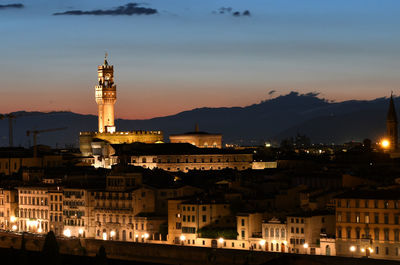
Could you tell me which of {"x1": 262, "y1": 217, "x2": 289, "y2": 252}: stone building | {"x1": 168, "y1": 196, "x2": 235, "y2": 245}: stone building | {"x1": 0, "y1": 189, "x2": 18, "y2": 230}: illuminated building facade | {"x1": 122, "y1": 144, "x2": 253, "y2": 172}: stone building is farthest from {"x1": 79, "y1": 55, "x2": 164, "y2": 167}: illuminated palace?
{"x1": 262, "y1": 217, "x2": 289, "y2": 252}: stone building

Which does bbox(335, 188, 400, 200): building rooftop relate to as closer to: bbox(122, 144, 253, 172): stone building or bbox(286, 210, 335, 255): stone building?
bbox(286, 210, 335, 255): stone building

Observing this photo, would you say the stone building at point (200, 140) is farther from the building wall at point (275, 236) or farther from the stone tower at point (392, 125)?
the building wall at point (275, 236)

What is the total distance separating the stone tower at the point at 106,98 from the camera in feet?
470

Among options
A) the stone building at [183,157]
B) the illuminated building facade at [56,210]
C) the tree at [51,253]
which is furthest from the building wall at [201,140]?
the tree at [51,253]

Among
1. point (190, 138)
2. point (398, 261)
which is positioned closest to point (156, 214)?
point (398, 261)

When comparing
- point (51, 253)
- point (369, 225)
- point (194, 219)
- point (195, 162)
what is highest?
point (195, 162)

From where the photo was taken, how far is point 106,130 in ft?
469

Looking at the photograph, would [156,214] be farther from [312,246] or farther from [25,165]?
[25,165]

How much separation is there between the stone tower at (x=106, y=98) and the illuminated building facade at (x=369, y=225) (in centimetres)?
7110

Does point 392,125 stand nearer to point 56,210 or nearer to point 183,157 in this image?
point 183,157

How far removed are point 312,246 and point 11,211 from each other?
3443 centimetres

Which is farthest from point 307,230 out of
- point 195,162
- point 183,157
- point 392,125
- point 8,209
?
point 392,125

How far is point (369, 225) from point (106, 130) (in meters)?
73.3

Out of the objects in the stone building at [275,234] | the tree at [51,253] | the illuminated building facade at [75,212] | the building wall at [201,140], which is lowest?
the tree at [51,253]
